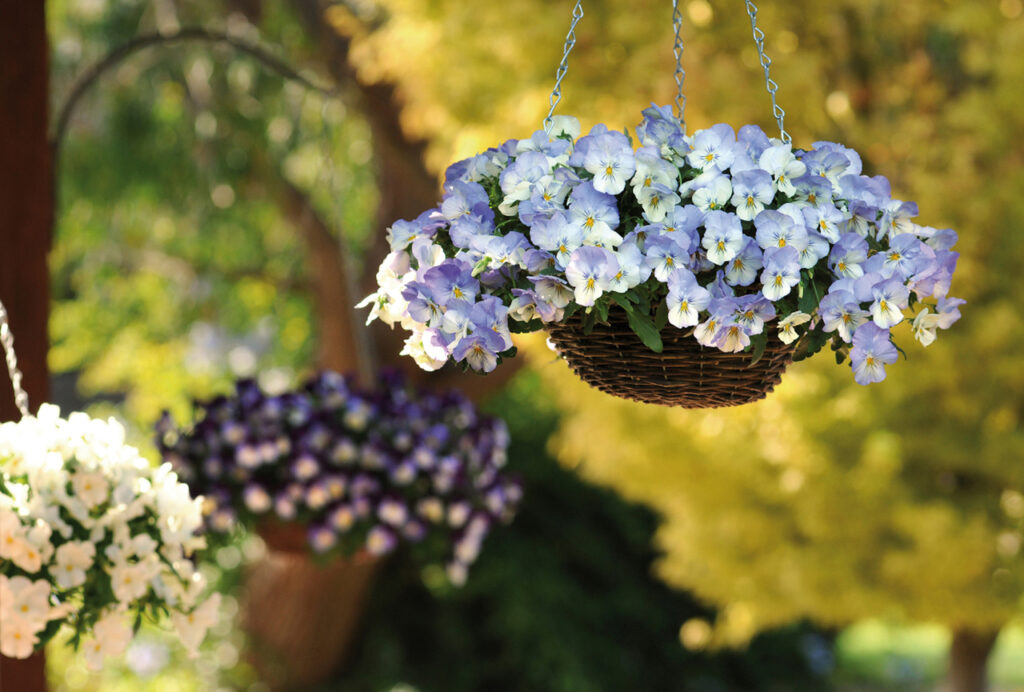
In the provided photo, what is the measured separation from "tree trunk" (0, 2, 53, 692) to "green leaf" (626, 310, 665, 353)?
1.33 meters

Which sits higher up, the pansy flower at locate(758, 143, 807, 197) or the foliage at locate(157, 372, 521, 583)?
the pansy flower at locate(758, 143, 807, 197)

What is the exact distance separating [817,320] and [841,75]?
3.12 meters

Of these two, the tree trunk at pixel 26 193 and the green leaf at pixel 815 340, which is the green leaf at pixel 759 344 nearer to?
the green leaf at pixel 815 340

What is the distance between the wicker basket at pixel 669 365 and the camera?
53.9 inches

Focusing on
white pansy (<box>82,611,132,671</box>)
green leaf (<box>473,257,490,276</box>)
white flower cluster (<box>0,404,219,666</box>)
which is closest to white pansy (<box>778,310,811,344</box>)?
green leaf (<box>473,257,490,276</box>)

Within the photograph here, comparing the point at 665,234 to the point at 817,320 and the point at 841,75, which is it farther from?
the point at 841,75

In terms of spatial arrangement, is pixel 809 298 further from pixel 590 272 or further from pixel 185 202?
pixel 185 202

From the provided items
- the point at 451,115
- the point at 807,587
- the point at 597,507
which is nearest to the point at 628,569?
the point at 597,507

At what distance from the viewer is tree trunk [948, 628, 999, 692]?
14.7 feet

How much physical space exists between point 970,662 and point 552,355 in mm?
2295

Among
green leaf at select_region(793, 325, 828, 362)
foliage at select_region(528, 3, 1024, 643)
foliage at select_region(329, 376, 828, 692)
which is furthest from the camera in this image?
foliage at select_region(329, 376, 828, 692)

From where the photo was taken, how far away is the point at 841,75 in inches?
163

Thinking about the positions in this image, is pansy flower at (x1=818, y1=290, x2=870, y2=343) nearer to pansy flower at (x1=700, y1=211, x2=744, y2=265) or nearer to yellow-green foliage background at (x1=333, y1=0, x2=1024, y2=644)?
pansy flower at (x1=700, y1=211, x2=744, y2=265)

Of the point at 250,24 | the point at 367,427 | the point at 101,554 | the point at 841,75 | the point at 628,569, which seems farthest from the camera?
the point at 628,569
